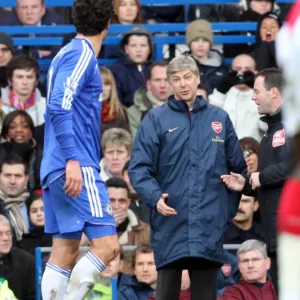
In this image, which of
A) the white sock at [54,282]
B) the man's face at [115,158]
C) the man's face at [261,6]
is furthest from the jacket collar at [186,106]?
the man's face at [261,6]

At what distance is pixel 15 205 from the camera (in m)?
11.0

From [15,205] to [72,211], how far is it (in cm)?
328

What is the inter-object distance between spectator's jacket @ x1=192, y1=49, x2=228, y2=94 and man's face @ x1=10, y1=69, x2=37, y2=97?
1729 mm

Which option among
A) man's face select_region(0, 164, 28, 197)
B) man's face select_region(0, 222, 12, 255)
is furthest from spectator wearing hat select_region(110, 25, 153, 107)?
man's face select_region(0, 222, 12, 255)

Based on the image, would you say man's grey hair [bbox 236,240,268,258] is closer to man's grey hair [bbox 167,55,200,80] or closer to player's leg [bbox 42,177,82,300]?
man's grey hair [bbox 167,55,200,80]

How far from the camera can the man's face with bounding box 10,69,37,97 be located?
12.3 m

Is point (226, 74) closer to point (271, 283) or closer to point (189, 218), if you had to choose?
point (271, 283)

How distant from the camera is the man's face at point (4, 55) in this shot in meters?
12.8

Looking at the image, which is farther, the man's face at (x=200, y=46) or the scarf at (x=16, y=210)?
the man's face at (x=200, y=46)

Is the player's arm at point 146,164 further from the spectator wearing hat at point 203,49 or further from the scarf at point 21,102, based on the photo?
the spectator wearing hat at point 203,49

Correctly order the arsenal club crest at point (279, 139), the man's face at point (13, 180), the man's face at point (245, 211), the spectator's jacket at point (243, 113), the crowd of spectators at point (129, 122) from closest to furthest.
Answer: the arsenal club crest at point (279, 139) → the crowd of spectators at point (129, 122) → the man's face at point (245, 211) → the man's face at point (13, 180) → the spectator's jacket at point (243, 113)

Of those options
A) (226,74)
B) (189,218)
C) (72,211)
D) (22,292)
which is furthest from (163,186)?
(226,74)

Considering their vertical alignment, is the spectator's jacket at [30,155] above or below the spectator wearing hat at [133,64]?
below

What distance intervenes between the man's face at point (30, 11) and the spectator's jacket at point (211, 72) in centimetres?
193
